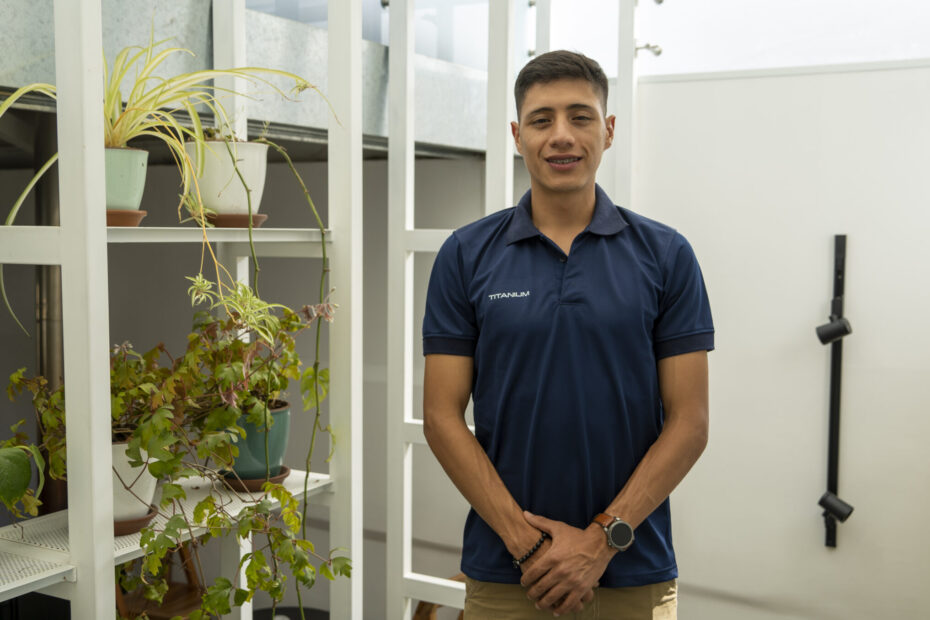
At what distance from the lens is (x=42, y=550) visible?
1.55 m

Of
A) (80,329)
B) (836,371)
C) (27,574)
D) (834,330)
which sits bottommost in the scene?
(27,574)

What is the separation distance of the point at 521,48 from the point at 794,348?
1409 mm

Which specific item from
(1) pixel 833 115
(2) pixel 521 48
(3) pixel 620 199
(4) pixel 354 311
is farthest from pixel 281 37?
(1) pixel 833 115

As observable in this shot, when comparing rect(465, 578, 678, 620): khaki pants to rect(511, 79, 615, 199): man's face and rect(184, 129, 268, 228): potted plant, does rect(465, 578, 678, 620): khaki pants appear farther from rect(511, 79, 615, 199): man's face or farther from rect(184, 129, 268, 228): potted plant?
rect(184, 129, 268, 228): potted plant

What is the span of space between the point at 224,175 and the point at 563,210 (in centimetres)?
71

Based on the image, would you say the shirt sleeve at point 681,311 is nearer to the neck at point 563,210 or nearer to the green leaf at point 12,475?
the neck at point 563,210

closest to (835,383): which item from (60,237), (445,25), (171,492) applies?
(445,25)

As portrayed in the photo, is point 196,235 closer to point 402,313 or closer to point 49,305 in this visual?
point 402,313

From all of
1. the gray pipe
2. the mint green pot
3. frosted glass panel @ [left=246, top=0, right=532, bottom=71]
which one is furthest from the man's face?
the gray pipe

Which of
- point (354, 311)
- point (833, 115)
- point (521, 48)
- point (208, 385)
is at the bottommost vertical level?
point (208, 385)

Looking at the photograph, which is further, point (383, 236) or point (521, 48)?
point (383, 236)

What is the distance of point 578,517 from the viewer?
5.09 ft

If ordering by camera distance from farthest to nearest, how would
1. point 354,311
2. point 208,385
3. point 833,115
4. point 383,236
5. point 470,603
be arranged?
point 383,236 < point 833,115 < point 354,311 < point 208,385 < point 470,603

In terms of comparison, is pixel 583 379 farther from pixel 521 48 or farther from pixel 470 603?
pixel 521 48
